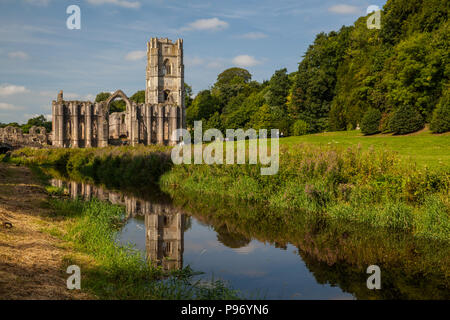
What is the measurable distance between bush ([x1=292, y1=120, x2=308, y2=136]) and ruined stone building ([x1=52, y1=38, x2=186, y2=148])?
98.8ft

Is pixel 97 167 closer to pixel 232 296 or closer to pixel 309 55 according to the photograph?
pixel 232 296

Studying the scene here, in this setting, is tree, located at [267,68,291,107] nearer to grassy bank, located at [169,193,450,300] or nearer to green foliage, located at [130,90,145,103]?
grassy bank, located at [169,193,450,300]

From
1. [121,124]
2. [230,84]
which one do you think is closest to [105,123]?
[121,124]

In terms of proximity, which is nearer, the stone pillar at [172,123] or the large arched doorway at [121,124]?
the large arched doorway at [121,124]

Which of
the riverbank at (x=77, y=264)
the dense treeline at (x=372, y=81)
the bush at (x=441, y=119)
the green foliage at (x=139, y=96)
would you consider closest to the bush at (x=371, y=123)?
the dense treeline at (x=372, y=81)

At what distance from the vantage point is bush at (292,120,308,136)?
51.3 meters

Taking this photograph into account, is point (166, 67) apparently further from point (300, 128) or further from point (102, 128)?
point (300, 128)

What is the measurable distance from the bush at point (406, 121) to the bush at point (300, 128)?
58.0ft

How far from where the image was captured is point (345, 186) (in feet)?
47.7

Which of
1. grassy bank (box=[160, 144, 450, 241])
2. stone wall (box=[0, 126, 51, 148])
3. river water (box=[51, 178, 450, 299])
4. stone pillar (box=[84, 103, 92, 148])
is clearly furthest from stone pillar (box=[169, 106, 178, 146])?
river water (box=[51, 178, 450, 299])

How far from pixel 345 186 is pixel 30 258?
1079cm

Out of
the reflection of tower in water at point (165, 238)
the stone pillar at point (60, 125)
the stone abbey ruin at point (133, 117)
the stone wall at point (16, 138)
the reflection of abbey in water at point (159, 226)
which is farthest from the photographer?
the stone abbey ruin at point (133, 117)

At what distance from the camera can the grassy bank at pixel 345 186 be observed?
12.2 metres

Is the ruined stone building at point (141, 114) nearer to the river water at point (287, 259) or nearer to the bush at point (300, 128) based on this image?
the bush at point (300, 128)
